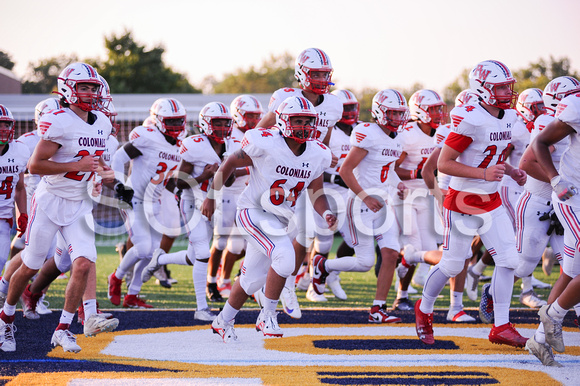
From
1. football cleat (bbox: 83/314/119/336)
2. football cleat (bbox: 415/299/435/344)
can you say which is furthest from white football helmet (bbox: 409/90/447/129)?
football cleat (bbox: 83/314/119/336)

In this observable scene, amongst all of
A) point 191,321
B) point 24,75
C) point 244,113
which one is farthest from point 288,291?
point 24,75

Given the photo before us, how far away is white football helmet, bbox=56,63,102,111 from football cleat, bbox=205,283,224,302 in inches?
136

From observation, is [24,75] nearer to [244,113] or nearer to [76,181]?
[244,113]

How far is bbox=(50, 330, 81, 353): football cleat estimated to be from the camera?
199 inches

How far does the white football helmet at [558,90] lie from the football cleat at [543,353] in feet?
7.86

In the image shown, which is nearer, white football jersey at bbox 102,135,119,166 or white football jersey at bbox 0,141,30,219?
white football jersey at bbox 0,141,30,219

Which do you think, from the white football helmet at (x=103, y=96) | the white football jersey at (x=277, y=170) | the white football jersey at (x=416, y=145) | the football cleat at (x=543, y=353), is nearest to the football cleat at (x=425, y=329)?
the football cleat at (x=543, y=353)

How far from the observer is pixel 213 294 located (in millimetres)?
8258

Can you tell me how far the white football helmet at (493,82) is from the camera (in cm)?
516

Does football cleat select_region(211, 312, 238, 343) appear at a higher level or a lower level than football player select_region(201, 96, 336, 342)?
lower

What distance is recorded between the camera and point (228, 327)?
5.55m

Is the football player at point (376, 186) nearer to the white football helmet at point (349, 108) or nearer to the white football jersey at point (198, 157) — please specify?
the white football jersey at point (198, 157)

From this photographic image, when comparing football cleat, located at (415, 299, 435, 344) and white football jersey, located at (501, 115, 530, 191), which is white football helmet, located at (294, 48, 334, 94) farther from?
football cleat, located at (415, 299, 435, 344)

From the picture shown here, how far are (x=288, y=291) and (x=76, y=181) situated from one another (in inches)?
92.4
